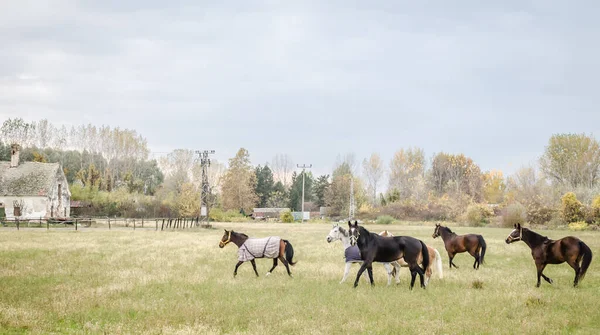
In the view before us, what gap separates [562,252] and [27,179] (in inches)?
2474

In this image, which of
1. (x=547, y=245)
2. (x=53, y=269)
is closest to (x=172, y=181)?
(x=53, y=269)

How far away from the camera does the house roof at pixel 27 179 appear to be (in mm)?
61312

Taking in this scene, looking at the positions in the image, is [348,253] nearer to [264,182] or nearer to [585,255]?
[585,255]

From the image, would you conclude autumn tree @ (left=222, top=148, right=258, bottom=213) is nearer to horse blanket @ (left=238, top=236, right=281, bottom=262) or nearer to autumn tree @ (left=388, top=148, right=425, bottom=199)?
autumn tree @ (left=388, top=148, right=425, bottom=199)

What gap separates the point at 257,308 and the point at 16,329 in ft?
15.6

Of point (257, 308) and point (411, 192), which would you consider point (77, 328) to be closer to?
point (257, 308)

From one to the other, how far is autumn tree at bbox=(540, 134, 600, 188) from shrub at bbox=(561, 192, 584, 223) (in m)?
22.1

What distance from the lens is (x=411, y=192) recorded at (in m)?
107

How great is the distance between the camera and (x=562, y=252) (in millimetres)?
14672

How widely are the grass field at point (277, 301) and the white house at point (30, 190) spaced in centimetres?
4592

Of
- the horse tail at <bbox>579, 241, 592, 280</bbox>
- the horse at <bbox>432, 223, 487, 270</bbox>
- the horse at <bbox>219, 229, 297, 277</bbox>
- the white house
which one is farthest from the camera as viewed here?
the white house

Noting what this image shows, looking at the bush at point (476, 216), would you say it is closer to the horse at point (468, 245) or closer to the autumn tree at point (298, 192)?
the horse at point (468, 245)

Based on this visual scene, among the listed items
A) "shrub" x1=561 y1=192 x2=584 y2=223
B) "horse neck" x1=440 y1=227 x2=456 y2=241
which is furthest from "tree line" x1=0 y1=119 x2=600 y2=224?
"horse neck" x1=440 y1=227 x2=456 y2=241

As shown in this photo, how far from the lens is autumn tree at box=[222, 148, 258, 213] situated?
95125 millimetres
